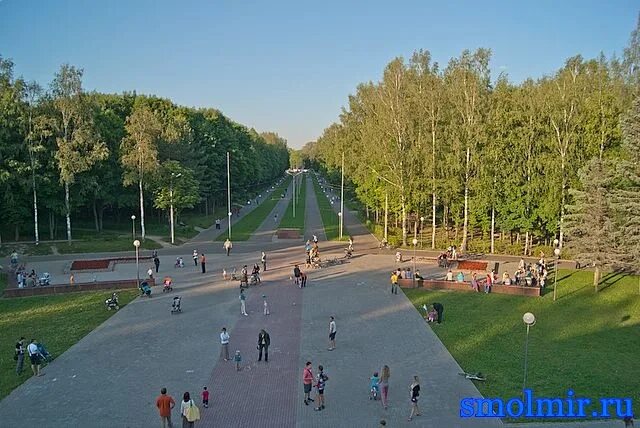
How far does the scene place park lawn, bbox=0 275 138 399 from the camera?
17.3 m

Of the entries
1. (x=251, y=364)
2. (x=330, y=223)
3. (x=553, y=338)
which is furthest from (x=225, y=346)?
(x=330, y=223)

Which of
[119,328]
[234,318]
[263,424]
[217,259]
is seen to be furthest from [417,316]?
[217,259]

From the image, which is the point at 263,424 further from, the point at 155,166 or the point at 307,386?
the point at 155,166

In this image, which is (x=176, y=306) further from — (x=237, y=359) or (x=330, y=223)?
(x=330, y=223)

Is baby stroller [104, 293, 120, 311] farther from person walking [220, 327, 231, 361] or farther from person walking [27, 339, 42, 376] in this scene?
person walking [220, 327, 231, 361]

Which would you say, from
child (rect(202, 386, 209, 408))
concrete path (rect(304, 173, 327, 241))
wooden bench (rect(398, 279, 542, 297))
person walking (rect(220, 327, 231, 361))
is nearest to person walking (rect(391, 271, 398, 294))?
wooden bench (rect(398, 279, 542, 297))

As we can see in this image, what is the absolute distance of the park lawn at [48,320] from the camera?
1727cm

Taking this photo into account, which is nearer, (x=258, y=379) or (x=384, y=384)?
(x=384, y=384)

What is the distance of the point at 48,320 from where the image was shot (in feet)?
73.5

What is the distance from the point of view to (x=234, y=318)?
73.3 feet

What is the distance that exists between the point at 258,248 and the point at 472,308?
840 inches

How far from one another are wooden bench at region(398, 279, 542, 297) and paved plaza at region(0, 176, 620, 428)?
1466mm

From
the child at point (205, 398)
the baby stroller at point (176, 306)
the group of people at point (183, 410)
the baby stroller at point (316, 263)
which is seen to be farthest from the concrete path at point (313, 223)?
the group of people at point (183, 410)
